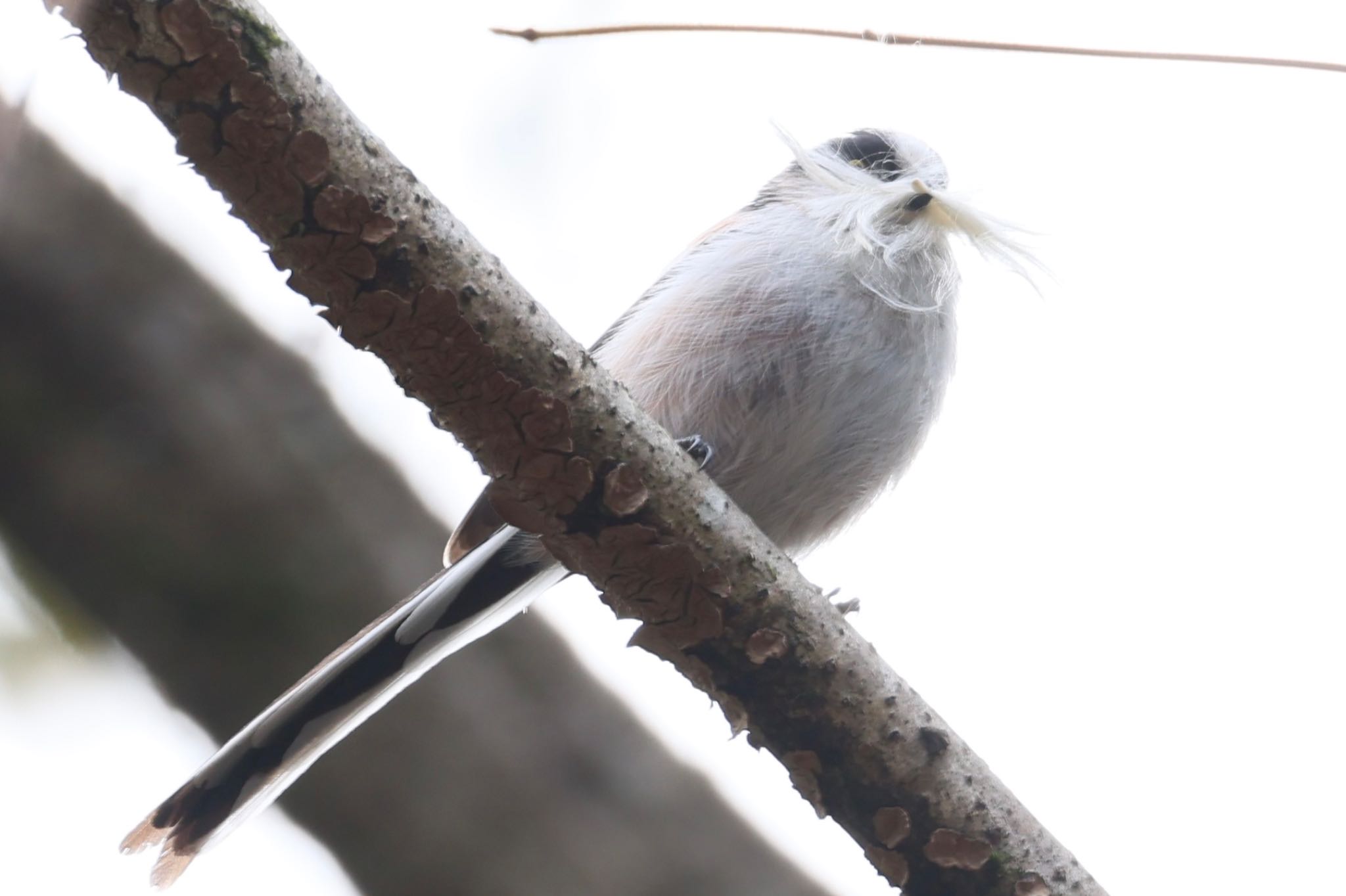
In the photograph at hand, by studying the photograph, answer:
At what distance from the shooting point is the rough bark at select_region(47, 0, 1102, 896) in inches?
34.7

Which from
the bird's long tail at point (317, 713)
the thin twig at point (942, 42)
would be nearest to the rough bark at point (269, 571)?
the bird's long tail at point (317, 713)

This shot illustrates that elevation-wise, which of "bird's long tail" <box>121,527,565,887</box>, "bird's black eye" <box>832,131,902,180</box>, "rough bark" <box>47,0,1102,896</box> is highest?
"bird's black eye" <box>832,131,902,180</box>

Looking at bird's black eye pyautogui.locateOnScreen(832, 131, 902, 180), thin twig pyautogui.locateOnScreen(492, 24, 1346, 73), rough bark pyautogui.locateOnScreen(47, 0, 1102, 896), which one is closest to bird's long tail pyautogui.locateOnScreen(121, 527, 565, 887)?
rough bark pyautogui.locateOnScreen(47, 0, 1102, 896)

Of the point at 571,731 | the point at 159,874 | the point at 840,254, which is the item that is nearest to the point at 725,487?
the point at 840,254

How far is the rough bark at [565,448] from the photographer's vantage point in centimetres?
88

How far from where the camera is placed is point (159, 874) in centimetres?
120

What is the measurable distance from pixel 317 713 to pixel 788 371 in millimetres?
732

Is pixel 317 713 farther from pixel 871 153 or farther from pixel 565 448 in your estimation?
pixel 871 153

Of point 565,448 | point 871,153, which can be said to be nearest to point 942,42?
point 565,448

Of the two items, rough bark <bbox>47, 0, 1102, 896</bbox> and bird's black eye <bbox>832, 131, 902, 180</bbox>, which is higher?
bird's black eye <bbox>832, 131, 902, 180</bbox>

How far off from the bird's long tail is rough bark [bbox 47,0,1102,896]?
0.32 meters

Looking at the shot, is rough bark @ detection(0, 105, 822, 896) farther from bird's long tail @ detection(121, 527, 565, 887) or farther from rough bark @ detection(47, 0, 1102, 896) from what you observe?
rough bark @ detection(47, 0, 1102, 896)

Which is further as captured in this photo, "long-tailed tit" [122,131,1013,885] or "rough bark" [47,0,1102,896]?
"long-tailed tit" [122,131,1013,885]

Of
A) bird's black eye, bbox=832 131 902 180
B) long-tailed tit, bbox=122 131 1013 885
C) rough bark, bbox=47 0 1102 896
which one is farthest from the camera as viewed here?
bird's black eye, bbox=832 131 902 180
